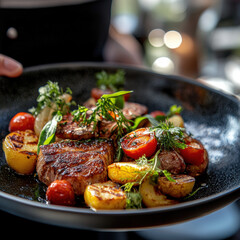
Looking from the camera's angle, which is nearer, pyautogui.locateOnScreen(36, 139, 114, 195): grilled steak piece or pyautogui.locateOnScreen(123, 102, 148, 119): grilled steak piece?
pyautogui.locateOnScreen(36, 139, 114, 195): grilled steak piece

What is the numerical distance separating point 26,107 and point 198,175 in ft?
4.40

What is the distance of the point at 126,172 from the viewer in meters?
1.69

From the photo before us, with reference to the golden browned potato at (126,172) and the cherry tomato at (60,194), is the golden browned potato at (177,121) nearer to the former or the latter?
the golden browned potato at (126,172)

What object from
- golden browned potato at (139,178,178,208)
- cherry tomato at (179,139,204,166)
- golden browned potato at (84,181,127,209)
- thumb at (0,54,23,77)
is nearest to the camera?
golden browned potato at (84,181,127,209)

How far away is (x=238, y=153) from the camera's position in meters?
2.03

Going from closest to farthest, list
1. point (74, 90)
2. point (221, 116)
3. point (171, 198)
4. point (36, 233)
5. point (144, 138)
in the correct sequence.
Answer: point (171, 198) → point (144, 138) → point (36, 233) → point (221, 116) → point (74, 90)

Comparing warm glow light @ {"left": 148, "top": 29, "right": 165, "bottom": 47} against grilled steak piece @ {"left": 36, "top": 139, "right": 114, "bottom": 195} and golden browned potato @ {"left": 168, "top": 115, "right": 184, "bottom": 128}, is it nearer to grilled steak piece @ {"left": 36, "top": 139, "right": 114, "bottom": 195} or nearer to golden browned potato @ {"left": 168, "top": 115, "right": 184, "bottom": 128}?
golden browned potato @ {"left": 168, "top": 115, "right": 184, "bottom": 128}

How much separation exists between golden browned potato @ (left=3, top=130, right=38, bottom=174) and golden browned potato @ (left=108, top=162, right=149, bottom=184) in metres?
0.48

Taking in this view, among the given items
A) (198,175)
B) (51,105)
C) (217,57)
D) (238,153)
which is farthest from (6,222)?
(217,57)

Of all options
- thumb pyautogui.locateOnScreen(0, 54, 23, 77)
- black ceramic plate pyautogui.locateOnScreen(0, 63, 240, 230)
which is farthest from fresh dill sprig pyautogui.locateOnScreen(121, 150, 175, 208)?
thumb pyautogui.locateOnScreen(0, 54, 23, 77)

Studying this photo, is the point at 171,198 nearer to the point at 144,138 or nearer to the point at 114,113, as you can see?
the point at 144,138

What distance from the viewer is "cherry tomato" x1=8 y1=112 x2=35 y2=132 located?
2207 millimetres

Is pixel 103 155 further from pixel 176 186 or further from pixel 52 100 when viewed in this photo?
pixel 52 100

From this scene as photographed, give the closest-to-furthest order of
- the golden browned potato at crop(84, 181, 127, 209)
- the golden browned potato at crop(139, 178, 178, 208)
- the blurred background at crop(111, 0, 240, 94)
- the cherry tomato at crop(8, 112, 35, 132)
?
the golden browned potato at crop(84, 181, 127, 209) → the golden browned potato at crop(139, 178, 178, 208) → the cherry tomato at crop(8, 112, 35, 132) → the blurred background at crop(111, 0, 240, 94)
